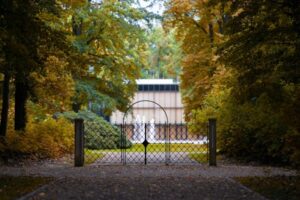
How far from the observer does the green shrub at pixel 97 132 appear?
26619mm

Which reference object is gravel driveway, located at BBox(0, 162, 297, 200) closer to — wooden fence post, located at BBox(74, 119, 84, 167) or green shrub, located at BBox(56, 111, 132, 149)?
wooden fence post, located at BBox(74, 119, 84, 167)

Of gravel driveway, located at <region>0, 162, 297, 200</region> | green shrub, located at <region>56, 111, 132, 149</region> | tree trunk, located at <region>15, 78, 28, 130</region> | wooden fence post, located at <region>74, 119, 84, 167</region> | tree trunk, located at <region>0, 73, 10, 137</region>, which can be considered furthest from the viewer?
green shrub, located at <region>56, 111, 132, 149</region>

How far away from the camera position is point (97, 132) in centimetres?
2784

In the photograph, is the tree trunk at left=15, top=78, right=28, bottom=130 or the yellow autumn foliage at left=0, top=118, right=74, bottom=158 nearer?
the yellow autumn foliage at left=0, top=118, right=74, bottom=158

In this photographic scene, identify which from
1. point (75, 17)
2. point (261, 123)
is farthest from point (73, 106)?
point (261, 123)

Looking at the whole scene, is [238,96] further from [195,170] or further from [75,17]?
[75,17]

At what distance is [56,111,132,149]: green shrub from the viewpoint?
26619 millimetres

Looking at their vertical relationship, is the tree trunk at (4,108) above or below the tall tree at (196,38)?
below

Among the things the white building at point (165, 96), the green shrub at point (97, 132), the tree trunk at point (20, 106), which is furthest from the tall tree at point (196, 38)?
the white building at point (165, 96)

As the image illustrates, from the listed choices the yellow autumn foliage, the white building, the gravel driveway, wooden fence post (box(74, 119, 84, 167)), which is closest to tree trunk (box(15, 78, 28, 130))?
the yellow autumn foliage

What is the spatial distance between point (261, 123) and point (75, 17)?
11.5m

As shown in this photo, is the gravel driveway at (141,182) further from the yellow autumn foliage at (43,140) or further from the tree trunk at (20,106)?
the tree trunk at (20,106)

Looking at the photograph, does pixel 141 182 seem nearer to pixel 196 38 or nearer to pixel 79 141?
pixel 79 141

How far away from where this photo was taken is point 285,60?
41.1 feet
